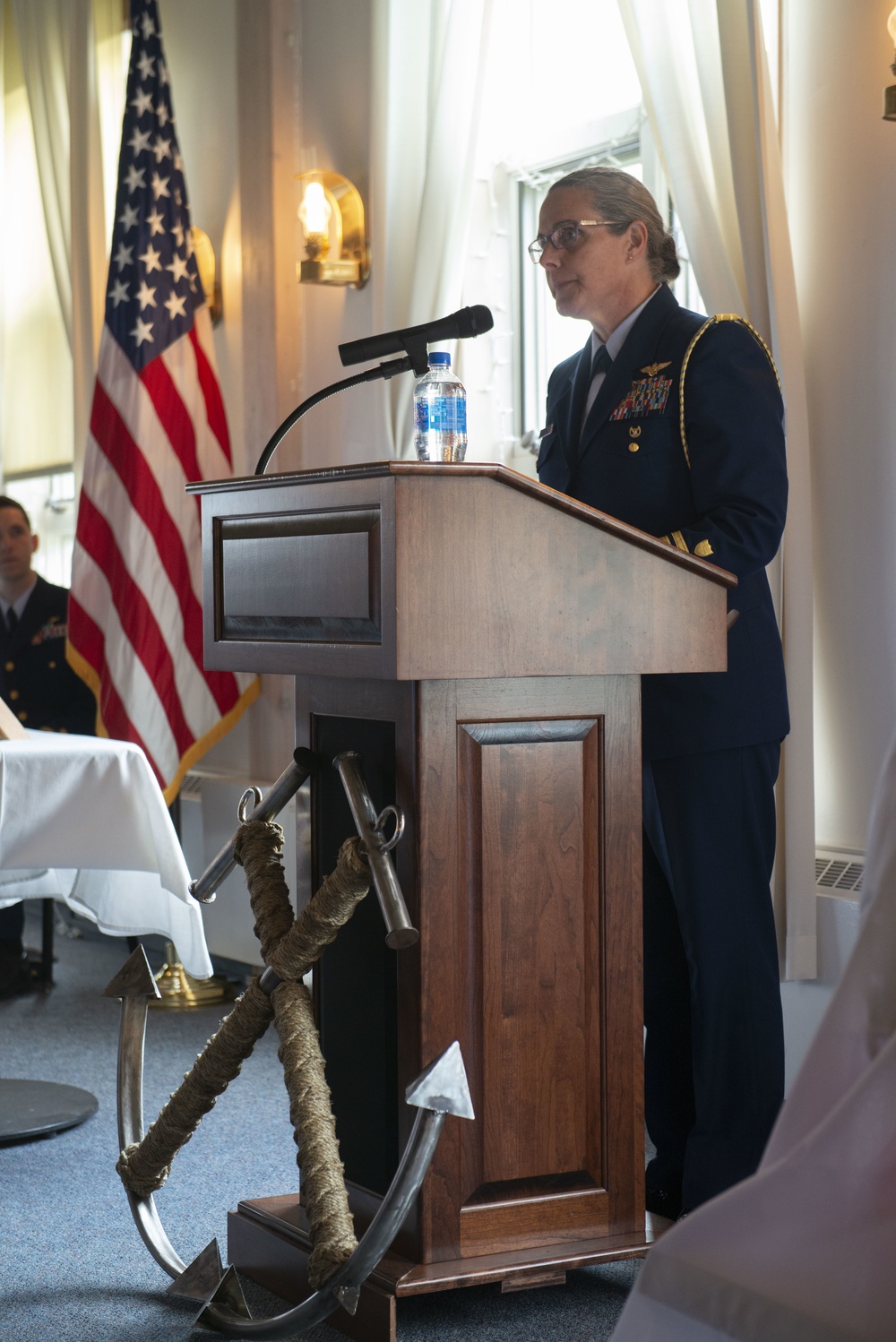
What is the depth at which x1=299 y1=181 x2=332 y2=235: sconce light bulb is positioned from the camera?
379 cm

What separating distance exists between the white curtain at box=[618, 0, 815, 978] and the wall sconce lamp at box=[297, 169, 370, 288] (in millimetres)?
1287

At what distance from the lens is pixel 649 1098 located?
2.19m

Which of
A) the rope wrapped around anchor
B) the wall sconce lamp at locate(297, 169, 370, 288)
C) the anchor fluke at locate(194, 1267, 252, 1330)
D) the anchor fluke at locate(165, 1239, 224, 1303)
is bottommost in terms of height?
the anchor fluke at locate(165, 1239, 224, 1303)

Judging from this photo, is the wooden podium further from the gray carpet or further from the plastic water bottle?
the plastic water bottle

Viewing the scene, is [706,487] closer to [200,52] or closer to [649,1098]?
[649,1098]

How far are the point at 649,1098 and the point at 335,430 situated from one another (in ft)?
7.54

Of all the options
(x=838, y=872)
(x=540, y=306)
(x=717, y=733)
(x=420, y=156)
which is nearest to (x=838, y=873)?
(x=838, y=872)

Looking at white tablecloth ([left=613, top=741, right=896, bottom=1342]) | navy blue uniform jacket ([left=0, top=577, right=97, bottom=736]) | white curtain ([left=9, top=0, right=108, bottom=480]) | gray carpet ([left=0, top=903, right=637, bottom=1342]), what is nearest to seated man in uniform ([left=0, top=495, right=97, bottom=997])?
navy blue uniform jacket ([left=0, top=577, right=97, bottom=736])

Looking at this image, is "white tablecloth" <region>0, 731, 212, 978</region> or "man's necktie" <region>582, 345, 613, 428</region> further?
"white tablecloth" <region>0, 731, 212, 978</region>

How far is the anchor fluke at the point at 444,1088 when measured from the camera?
134 centimetres

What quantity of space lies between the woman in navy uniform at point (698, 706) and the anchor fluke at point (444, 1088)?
29.5 inches

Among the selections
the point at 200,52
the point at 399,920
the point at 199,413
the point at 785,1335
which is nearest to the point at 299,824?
the point at 399,920

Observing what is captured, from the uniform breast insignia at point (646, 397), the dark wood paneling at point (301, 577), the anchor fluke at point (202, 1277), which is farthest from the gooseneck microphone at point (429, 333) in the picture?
the anchor fluke at point (202, 1277)

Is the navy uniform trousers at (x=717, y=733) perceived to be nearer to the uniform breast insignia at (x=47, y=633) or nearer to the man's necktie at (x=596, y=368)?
the man's necktie at (x=596, y=368)
